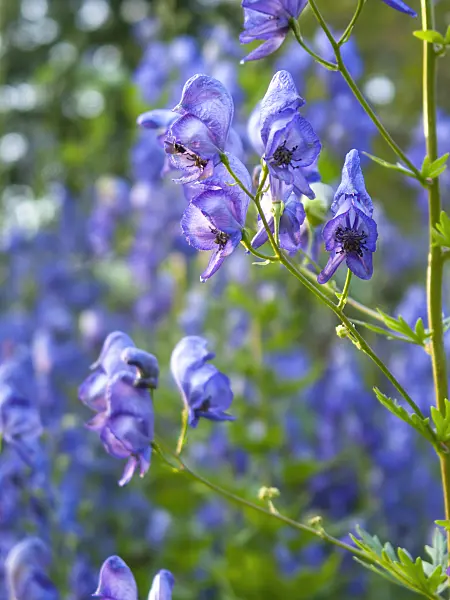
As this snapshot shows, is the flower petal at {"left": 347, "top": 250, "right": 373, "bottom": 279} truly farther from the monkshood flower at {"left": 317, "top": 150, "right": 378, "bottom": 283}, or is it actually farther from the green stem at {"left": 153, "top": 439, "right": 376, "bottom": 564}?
the green stem at {"left": 153, "top": 439, "right": 376, "bottom": 564}

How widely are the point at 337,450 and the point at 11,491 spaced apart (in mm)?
1040

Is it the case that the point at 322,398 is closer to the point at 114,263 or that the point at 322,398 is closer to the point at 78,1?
the point at 114,263

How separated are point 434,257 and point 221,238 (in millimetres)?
171

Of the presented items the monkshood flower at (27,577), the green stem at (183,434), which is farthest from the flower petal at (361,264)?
the monkshood flower at (27,577)

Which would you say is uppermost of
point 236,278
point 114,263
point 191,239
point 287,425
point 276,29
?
point 276,29

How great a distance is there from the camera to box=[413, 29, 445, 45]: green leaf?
0.69 m

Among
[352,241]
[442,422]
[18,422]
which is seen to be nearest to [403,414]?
[442,422]

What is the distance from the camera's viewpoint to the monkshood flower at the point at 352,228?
0.70m

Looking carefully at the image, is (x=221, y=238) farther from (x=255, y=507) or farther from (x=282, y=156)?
(x=255, y=507)

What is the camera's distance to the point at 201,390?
89 cm

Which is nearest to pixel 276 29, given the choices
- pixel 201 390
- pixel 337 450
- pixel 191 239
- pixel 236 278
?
pixel 191 239

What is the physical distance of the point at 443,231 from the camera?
70 cm

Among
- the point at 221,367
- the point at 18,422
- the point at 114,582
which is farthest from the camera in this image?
the point at 221,367

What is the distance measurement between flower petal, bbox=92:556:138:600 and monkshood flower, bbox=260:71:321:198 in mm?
347
